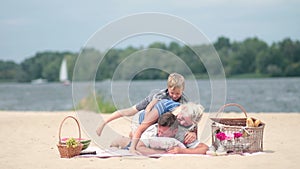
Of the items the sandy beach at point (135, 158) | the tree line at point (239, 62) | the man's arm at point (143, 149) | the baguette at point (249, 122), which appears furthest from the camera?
the tree line at point (239, 62)

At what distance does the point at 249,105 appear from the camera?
35.7 m

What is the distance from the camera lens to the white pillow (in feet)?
26.1

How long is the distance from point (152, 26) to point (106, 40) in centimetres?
81

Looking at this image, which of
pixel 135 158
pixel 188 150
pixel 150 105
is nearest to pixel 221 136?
pixel 188 150

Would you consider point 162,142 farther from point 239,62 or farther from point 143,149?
point 239,62

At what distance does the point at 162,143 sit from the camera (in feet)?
26.2

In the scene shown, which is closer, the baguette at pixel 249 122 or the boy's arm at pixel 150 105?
the boy's arm at pixel 150 105

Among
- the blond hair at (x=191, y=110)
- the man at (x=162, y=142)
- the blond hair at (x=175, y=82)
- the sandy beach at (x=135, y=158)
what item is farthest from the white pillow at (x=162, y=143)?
the blond hair at (x=175, y=82)

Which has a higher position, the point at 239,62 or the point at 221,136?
the point at 239,62

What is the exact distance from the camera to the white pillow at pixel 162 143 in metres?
7.95

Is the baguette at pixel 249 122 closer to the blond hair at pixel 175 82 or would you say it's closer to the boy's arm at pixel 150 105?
the blond hair at pixel 175 82

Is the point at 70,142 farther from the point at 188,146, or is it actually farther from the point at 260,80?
the point at 260,80

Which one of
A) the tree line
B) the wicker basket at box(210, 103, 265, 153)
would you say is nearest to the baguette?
the wicker basket at box(210, 103, 265, 153)

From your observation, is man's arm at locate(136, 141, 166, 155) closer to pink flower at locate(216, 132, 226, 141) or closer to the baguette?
pink flower at locate(216, 132, 226, 141)
